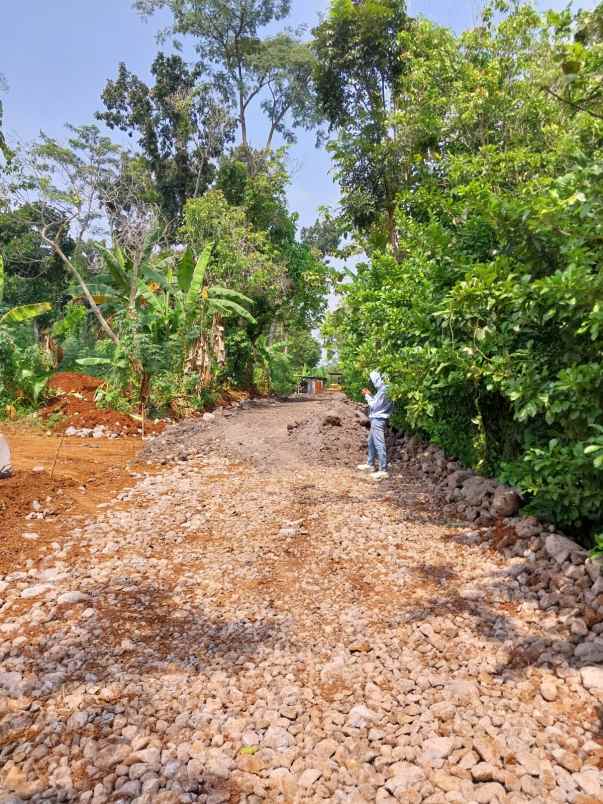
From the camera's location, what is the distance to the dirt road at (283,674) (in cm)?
210

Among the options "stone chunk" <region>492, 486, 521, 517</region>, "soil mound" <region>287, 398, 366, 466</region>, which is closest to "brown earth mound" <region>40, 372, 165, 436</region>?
"soil mound" <region>287, 398, 366, 466</region>

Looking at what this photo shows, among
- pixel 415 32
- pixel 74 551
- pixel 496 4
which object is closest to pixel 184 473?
pixel 74 551

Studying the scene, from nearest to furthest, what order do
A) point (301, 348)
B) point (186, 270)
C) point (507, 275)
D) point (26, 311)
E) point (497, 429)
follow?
1. point (507, 275)
2. point (497, 429)
3. point (26, 311)
4. point (186, 270)
5. point (301, 348)

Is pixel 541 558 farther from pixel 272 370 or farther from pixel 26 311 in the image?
pixel 272 370

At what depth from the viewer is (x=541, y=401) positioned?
3.82 m

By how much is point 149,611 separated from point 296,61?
2779cm

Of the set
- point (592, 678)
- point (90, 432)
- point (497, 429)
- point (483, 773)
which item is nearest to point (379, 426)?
point (497, 429)

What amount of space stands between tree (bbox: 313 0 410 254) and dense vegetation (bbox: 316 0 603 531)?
8.08 feet

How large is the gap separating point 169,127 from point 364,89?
15.8 meters

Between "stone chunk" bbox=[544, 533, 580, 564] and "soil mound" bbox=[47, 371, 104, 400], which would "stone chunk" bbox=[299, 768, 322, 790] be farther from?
"soil mound" bbox=[47, 371, 104, 400]

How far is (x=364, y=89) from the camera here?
15.7 meters

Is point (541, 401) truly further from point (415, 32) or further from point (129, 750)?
point (415, 32)

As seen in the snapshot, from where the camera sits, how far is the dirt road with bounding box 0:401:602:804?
2098 mm

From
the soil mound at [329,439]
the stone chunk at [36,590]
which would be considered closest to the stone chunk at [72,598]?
the stone chunk at [36,590]
